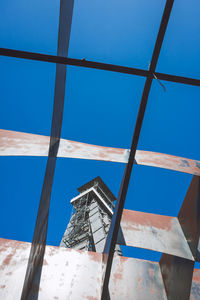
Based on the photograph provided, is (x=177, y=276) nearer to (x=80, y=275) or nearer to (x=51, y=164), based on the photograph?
(x=80, y=275)

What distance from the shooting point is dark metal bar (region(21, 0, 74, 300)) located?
4384 mm

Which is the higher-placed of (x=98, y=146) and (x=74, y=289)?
(x=98, y=146)

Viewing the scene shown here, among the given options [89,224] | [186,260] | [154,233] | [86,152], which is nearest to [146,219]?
[154,233]

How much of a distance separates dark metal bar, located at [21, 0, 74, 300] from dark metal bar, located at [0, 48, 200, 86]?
30cm

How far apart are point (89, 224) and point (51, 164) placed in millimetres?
16213

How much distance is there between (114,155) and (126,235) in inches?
82.8

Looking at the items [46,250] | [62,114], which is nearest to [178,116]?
[62,114]

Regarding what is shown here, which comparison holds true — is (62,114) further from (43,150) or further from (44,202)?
(44,202)

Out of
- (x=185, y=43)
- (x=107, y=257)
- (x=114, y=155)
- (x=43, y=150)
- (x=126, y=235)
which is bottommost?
(x=107, y=257)

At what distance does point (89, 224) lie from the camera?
20.3m

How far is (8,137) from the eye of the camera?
5.22 meters

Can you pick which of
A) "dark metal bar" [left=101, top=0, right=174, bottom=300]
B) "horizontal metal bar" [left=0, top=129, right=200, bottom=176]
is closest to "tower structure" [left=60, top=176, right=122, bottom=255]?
"dark metal bar" [left=101, top=0, right=174, bottom=300]

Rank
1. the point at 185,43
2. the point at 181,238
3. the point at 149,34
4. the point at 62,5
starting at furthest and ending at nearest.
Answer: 1. the point at 181,238
2. the point at 185,43
3. the point at 149,34
4. the point at 62,5

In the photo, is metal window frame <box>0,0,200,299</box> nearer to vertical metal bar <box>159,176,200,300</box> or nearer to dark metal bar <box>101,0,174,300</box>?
dark metal bar <box>101,0,174,300</box>
